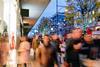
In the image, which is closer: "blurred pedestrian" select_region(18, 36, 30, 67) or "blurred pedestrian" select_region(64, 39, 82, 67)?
"blurred pedestrian" select_region(64, 39, 82, 67)

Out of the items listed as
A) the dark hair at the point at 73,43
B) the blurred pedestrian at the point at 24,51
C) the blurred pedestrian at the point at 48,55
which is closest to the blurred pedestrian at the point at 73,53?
the dark hair at the point at 73,43

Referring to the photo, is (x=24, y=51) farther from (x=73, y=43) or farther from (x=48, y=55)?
(x=73, y=43)

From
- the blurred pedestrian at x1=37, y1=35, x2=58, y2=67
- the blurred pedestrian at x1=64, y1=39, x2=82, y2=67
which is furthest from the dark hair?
the blurred pedestrian at x1=37, y1=35, x2=58, y2=67

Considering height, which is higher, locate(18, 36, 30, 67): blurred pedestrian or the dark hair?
the dark hair

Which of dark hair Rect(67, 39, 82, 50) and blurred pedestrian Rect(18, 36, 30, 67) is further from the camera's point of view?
blurred pedestrian Rect(18, 36, 30, 67)

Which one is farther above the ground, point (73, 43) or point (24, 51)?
point (73, 43)

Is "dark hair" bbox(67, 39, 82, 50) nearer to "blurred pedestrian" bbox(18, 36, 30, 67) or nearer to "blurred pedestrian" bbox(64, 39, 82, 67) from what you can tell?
"blurred pedestrian" bbox(64, 39, 82, 67)

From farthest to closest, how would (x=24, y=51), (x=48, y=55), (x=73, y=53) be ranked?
(x=24, y=51) < (x=48, y=55) < (x=73, y=53)

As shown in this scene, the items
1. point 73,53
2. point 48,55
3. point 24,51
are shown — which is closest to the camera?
point 73,53

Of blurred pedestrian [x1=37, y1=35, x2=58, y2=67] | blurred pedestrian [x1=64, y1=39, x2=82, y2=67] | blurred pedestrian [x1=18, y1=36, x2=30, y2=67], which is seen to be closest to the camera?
blurred pedestrian [x1=64, y1=39, x2=82, y2=67]

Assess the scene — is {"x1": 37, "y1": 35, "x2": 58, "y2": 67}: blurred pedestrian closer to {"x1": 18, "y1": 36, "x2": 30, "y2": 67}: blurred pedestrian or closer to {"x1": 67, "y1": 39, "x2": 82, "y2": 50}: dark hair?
{"x1": 67, "y1": 39, "x2": 82, "y2": 50}: dark hair

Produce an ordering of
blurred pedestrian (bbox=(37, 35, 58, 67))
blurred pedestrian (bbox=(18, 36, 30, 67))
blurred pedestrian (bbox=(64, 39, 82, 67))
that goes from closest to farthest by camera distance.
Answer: blurred pedestrian (bbox=(64, 39, 82, 67)) < blurred pedestrian (bbox=(37, 35, 58, 67)) < blurred pedestrian (bbox=(18, 36, 30, 67))

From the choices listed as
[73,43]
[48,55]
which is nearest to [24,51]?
[48,55]

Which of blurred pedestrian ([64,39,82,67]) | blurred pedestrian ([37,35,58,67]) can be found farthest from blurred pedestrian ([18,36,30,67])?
blurred pedestrian ([64,39,82,67])
